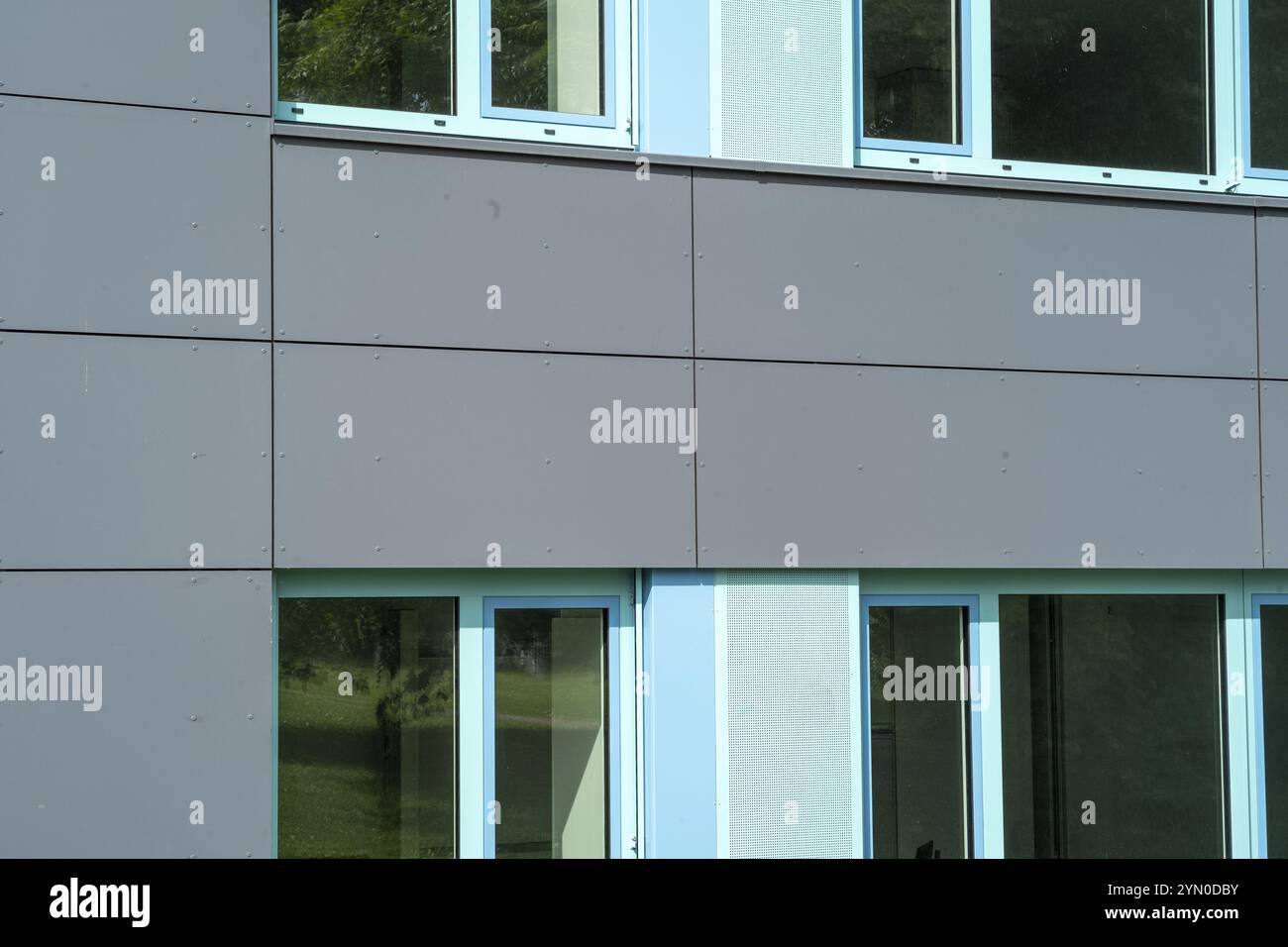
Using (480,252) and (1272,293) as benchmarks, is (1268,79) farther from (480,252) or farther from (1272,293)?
(480,252)

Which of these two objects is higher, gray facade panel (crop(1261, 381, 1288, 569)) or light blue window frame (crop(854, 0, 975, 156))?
light blue window frame (crop(854, 0, 975, 156))

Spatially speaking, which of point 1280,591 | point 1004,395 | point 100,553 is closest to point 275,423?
point 100,553

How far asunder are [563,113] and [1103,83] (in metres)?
3.03

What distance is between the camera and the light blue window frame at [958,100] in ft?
24.2

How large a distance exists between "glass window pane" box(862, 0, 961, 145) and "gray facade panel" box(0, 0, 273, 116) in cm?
304

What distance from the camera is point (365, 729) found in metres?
6.52

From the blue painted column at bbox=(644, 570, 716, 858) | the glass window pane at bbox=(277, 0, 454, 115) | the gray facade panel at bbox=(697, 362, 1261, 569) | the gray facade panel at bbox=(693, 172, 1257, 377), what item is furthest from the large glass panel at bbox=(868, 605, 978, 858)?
the glass window pane at bbox=(277, 0, 454, 115)

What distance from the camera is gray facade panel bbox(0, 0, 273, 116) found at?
6137mm

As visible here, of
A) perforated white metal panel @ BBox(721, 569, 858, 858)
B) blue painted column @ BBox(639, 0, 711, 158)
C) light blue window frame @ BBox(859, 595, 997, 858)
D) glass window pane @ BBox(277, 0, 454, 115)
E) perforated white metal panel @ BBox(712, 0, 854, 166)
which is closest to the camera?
glass window pane @ BBox(277, 0, 454, 115)

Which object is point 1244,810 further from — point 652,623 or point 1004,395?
point 652,623

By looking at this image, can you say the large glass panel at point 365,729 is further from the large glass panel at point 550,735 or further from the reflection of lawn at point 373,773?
the large glass panel at point 550,735

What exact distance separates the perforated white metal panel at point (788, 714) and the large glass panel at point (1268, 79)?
142 inches

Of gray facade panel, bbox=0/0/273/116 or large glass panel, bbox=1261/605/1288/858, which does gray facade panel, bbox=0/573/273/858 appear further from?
large glass panel, bbox=1261/605/1288/858

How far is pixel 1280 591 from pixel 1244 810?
1192mm
